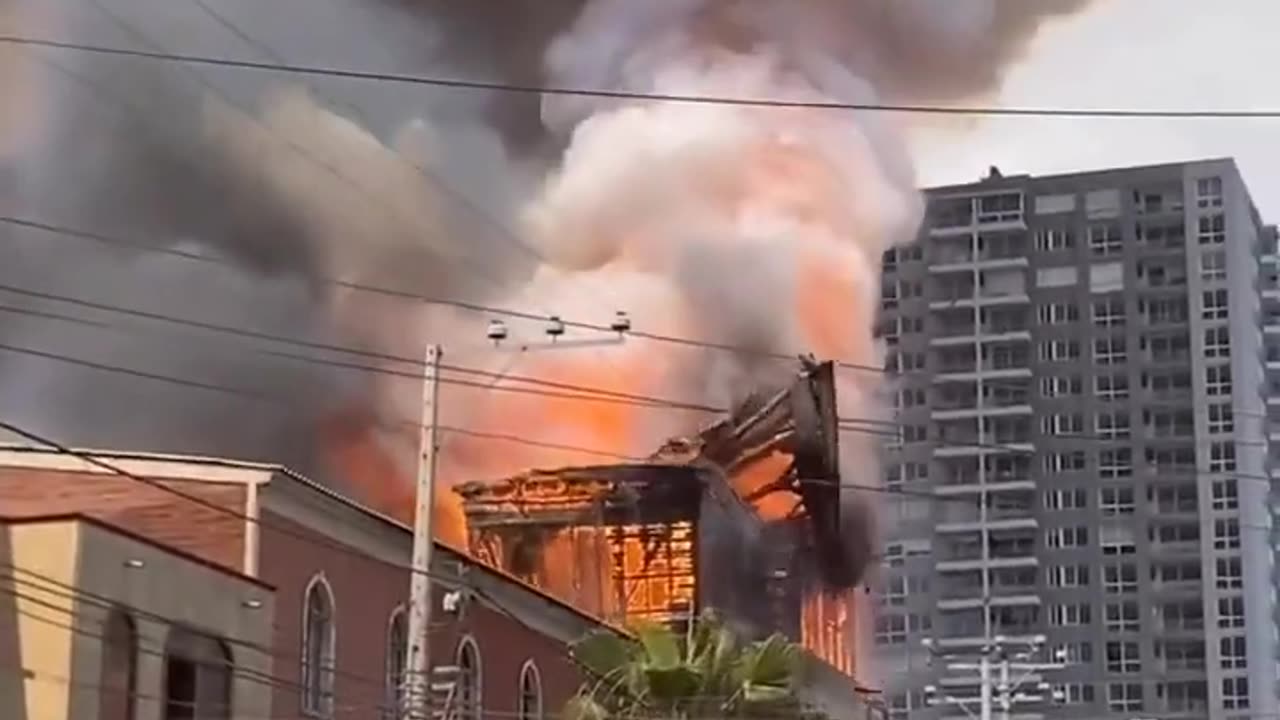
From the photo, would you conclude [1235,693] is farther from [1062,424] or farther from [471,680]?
[471,680]

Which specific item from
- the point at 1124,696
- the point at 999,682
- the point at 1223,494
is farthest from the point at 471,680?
the point at 1223,494

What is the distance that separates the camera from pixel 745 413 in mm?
66375

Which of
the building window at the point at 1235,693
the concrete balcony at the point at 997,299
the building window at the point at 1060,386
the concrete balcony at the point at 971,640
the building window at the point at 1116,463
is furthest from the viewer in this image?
the concrete balcony at the point at 997,299

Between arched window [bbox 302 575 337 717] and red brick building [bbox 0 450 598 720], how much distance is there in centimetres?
2

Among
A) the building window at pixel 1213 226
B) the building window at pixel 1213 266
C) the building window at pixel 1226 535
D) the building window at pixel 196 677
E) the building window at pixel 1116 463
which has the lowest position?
the building window at pixel 196 677

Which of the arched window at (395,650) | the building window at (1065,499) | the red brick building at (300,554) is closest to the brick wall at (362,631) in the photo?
the red brick building at (300,554)

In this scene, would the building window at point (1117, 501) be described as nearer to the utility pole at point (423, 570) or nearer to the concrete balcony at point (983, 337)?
the concrete balcony at point (983, 337)

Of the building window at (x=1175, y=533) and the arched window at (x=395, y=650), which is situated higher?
the building window at (x=1175, y=533)

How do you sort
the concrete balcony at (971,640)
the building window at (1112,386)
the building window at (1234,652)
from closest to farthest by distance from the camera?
the concrete balcony at (971,640), the building window at (1234,652), the building window at (1112,386)

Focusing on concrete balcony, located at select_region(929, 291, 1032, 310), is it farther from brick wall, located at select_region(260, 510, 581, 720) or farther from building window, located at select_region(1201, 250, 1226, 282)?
brick wall, located at select_region(260, 510, 581, 720)

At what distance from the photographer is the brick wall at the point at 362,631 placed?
93.8ft

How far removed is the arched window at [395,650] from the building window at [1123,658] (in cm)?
5783

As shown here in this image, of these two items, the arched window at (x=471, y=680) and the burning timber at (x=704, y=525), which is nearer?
the arched window at (x=471, y=680)

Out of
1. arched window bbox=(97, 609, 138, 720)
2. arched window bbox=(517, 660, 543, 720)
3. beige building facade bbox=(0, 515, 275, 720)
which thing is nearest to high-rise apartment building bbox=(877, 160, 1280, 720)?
arched window bbox=(517, 660, 543, 720)
